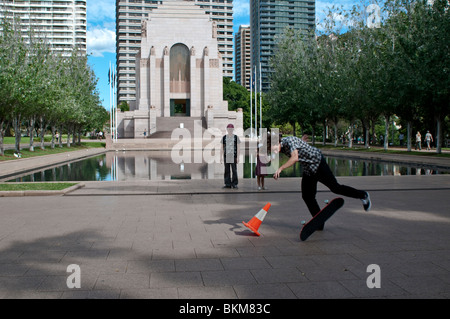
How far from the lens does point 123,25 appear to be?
143625mm

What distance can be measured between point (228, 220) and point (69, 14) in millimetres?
170651

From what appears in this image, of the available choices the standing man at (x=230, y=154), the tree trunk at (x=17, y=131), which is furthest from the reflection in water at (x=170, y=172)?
the tree trunk at (x=17, y=131)

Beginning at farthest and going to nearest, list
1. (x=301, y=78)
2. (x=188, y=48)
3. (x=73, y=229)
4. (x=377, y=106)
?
(x=188, y=48) < (x=301, y=78) < (x=377, y=106) < (x=73, y=229)

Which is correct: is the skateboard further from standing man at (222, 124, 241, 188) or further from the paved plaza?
standing man at (222, 124, 241, 188)

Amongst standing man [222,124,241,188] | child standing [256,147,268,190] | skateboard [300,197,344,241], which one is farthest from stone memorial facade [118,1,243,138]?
skateboard [300,197,344,241]

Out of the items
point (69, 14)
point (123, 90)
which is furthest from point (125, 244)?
point (69, 14)

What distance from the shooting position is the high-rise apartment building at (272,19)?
16925cm

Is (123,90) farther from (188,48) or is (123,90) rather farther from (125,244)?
(125,244)

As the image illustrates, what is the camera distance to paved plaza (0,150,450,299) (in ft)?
14.5

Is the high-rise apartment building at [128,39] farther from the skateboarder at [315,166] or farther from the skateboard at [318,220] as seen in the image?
the skateboard at [318,220]

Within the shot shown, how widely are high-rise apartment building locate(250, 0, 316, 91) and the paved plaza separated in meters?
161

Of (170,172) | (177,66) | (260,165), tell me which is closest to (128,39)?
(177,66)

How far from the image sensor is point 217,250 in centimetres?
596
